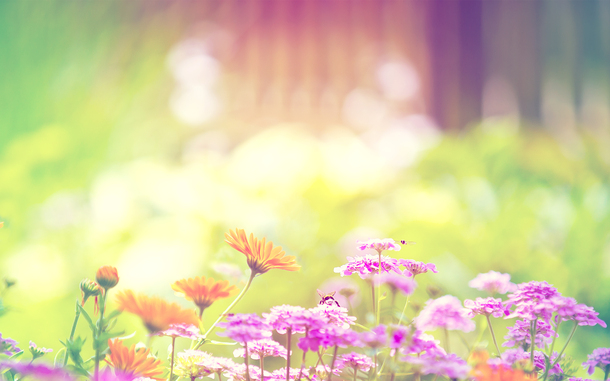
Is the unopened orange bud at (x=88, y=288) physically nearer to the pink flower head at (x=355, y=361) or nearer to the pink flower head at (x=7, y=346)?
the pink flower head at (x=7, y=346)

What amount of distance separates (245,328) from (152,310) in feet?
0.17

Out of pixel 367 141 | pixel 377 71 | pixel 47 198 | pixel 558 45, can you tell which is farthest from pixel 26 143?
pixel 558 45

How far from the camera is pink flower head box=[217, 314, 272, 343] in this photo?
0.26m

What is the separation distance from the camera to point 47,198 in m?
1.23

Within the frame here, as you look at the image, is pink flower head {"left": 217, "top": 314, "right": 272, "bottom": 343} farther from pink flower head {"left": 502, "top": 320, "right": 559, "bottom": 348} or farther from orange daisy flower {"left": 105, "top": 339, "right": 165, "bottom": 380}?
pink flower head {"left": 502, "top": 320, "right": 559, "bottom": 348}

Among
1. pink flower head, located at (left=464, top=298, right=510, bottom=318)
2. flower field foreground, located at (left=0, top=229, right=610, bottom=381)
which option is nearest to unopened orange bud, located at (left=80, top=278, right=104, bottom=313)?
flower field foreground, located at (left=0, top=229, right=610, bottom=381)

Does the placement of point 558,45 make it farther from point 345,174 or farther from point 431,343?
point 431,343

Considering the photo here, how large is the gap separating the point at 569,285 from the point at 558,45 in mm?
2252

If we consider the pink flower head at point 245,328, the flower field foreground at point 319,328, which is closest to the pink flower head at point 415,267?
the flower field foreground at point 319,328

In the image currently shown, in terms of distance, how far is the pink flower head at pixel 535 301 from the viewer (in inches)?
11.4

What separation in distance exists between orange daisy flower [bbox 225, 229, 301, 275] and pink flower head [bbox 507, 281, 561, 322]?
15cm

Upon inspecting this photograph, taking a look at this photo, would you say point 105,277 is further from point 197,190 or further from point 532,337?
point 197,190

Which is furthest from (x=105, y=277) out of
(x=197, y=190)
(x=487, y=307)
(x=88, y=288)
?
(x=197, y=190)

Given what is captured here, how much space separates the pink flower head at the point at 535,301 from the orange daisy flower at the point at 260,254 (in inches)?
5.8
